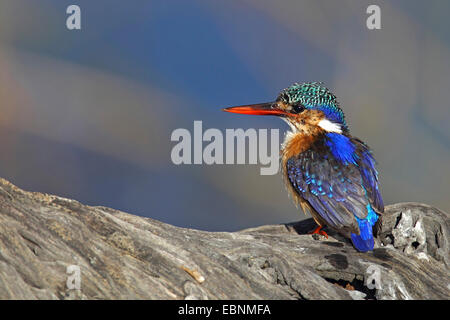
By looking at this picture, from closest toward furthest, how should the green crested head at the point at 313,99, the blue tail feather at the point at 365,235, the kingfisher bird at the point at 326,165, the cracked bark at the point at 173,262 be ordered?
1. the cracked bark at the point at 173,262
2. the blue tail feather at the point at 365,235
3. the kingfisher bird at the point at 326,165
4. the green crested head at the point at 313,99

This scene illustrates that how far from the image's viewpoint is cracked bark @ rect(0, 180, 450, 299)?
2.41 meters

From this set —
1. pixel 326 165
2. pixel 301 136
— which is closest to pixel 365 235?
pixel 326 165

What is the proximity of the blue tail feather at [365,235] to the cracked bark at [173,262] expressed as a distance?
0.04 metres

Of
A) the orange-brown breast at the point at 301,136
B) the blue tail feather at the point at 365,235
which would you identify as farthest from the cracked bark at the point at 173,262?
the orange-brown breast at the point at 301,136

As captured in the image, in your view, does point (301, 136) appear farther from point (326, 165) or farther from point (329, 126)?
point (326, 165)

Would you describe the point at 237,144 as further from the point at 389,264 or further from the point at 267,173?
the point at 389,264

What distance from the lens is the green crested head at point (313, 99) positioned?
4.14m

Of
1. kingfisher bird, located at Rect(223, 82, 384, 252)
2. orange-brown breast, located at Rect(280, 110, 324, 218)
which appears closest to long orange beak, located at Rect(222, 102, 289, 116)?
kingfisher bird, located at Rect(223, 82, 384, 252)

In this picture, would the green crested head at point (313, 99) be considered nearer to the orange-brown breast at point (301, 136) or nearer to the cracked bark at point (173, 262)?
the orange-brown breast at point (301, 136)

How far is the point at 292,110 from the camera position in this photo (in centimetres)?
419

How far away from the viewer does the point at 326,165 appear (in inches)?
150

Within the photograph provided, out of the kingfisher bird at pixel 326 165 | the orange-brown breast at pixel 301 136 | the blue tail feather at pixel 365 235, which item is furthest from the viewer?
the orange-brown breast at pixel 301 136

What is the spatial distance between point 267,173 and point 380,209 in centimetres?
204
